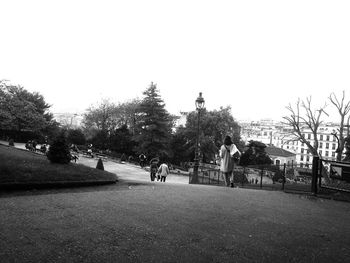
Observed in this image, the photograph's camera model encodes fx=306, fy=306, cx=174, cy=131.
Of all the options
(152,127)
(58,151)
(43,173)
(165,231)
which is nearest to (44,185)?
(43,173)

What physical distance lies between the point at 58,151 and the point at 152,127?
35.6 m

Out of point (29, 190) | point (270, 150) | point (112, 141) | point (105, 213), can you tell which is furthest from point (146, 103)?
point (270, 150)

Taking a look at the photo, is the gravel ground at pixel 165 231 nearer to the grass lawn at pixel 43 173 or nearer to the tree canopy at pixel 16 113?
the grass lawn at pixel 43 173

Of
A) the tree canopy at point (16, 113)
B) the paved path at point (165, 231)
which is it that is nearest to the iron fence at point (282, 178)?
the paved path at point (165, 231)

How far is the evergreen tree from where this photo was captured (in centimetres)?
4938

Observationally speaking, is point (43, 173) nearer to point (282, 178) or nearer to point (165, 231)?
point (165, 231)

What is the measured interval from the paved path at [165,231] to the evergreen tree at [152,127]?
4099 cm

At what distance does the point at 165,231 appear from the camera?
5.35m

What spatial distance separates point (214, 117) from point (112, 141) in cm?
1943

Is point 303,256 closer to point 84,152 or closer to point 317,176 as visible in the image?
point 317,176

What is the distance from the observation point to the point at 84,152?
1865 inches

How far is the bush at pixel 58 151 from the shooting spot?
1355cm

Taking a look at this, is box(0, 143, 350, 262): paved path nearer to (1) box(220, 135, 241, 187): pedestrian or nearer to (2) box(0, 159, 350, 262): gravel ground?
(2) box(0, 159, 350, 262): gravel ground

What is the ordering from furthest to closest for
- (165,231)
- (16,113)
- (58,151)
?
(16,113) < (58,151) < (165,231)
